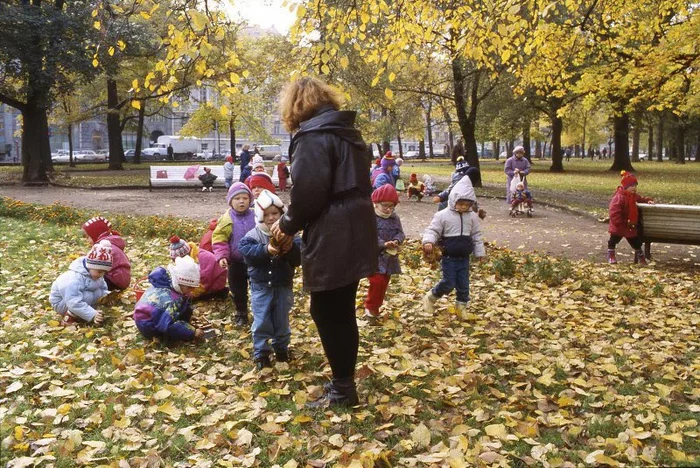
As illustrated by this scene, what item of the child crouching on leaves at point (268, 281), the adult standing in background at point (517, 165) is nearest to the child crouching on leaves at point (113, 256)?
the child crouching on leaves at point (268, 281)

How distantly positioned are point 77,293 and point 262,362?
2.24 meters

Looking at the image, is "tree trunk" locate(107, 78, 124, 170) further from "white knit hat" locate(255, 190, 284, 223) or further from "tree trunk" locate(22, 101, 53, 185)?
"white knit hat" locate(255, 190, 284, 223)

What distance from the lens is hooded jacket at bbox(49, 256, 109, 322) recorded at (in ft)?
18.9

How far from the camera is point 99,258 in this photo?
5750 mm

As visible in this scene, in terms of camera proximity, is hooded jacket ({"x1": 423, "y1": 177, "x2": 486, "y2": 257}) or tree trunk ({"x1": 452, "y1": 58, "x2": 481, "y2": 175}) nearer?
hooded jacket ({"x1": 423, "y1": 177, "x2": 486, "y2": 257})

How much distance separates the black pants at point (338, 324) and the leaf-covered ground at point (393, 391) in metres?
0.33

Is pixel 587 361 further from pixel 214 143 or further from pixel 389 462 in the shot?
pixel 214 143

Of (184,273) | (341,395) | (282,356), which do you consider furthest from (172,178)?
(341,395)

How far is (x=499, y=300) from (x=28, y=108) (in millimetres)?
24863

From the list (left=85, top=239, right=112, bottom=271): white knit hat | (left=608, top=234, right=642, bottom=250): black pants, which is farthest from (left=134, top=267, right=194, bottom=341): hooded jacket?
(left=608, top=234, right=642, bottom=250): black pants

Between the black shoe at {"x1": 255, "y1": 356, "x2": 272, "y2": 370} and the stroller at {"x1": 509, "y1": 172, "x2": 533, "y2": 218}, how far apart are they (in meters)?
11.1

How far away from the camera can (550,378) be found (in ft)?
14.7

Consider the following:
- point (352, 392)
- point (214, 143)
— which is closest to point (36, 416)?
point (352, 392)

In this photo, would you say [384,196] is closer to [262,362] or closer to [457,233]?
[457,233]
